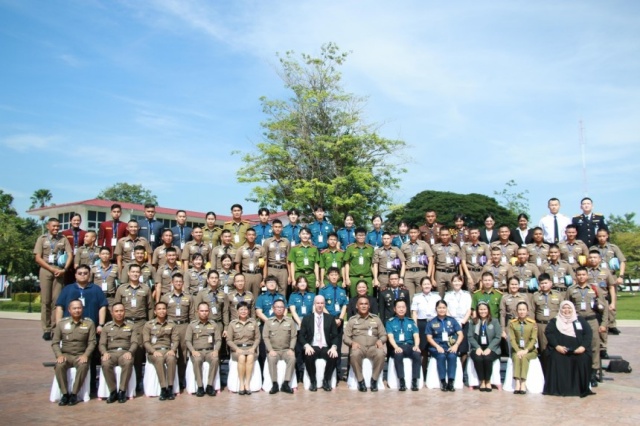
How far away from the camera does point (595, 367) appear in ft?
31.7

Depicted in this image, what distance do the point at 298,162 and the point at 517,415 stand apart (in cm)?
2404

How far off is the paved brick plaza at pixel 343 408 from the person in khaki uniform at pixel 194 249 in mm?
3069

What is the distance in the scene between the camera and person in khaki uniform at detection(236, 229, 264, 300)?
11.2 meters

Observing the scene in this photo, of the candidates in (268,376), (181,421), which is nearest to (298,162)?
(268,376)

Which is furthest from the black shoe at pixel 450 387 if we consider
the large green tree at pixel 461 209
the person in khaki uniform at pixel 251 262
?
the large green tree at pixel 461 209

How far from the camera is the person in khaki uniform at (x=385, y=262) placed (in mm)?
11227

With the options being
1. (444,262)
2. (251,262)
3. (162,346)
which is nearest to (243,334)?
(162,346)

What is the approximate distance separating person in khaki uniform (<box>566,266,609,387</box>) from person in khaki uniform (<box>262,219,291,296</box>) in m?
5.23

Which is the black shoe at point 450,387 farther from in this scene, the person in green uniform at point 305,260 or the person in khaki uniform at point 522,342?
the person in green uniform at point 305,260

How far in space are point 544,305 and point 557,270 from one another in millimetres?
996

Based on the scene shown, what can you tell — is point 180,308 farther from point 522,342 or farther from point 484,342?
point 522,342

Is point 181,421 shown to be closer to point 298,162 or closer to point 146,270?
point 146,270

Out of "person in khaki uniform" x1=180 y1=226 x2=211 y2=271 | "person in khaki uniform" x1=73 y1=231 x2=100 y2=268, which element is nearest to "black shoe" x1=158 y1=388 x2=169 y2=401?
"person in khaki uniform" x1=180 y1=226 x2=211 y2=271

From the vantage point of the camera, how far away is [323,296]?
34.1 ft
